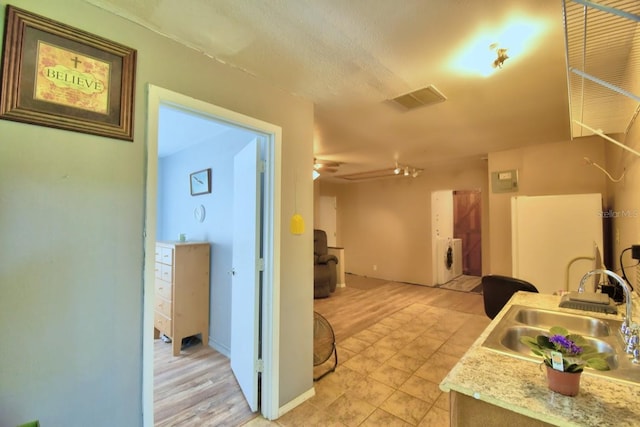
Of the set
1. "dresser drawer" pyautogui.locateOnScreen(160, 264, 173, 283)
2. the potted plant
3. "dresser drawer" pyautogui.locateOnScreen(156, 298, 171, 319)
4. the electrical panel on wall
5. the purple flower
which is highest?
the electrical panel on wall

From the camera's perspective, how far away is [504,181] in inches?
155

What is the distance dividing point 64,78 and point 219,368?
2508 millimetres

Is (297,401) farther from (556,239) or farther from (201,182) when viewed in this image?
(556,239)

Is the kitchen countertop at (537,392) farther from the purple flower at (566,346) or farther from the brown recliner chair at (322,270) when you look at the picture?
the brown recliner chair at (322,270)

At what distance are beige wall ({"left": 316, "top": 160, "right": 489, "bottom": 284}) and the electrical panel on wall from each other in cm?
106

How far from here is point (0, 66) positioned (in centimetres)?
101

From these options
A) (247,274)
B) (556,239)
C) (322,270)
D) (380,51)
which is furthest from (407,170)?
(247,274)

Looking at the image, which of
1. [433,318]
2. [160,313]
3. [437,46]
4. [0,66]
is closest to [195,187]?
[160,313]

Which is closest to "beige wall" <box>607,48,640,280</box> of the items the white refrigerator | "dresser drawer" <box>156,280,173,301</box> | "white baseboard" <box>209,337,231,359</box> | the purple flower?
the white refrigerator

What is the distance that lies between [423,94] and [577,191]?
269cm

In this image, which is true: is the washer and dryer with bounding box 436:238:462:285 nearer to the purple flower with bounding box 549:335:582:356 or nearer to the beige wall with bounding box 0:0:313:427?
the purple flower with bounding box 549:335:582:356

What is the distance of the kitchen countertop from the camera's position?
750 mm

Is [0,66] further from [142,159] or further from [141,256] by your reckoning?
[141,256]

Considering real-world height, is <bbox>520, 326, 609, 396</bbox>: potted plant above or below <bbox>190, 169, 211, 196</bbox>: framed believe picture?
below
